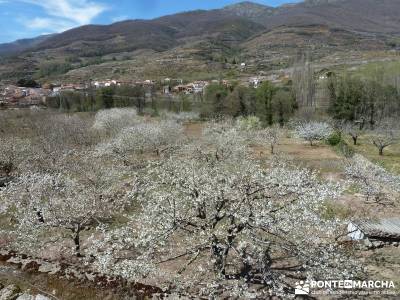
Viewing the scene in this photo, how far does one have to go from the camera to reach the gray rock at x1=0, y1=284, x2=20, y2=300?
11.9 metres

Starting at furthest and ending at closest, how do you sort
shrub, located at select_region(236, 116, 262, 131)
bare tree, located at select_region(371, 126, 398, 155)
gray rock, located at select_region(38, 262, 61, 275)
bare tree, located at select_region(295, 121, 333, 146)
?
1. shrub, located at select_region(236, 116, 262, 131)
2. bare tree, located at select_region(295, 121, 333, 146)
3. bare tree, located at select_region(371, 126, 398, 155)
4. gray rock, located at select_region(38, 262, 61, 275)

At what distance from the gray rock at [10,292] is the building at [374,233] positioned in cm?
1155

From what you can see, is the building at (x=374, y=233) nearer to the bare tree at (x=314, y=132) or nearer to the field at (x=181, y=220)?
the field at (x=181, y=220)

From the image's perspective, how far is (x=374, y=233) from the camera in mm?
13367

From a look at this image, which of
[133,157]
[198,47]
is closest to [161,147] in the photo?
[133,157]

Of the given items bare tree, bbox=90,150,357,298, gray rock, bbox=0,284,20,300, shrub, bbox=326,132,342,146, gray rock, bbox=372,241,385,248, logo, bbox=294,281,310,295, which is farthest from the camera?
shrub, bbox=326,132,342,146

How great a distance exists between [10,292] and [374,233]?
41.3ft

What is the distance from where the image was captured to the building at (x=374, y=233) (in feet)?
43.9

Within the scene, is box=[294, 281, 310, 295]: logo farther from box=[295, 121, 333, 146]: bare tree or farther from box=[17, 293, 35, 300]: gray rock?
box=[295, 121, 333, 146]: bare tree

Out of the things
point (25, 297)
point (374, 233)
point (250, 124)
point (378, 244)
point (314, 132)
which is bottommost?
point (25, 297)

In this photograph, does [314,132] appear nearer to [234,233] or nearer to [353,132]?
[353,132]

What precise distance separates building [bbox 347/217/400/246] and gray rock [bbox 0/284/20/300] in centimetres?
1155

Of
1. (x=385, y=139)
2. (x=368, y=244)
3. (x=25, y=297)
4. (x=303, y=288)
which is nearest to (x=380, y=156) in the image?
(x=385, y=139)

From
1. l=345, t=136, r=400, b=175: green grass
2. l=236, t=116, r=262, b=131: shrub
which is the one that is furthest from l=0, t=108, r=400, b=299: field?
l=236, t=116, r=262, b=131: shrub
